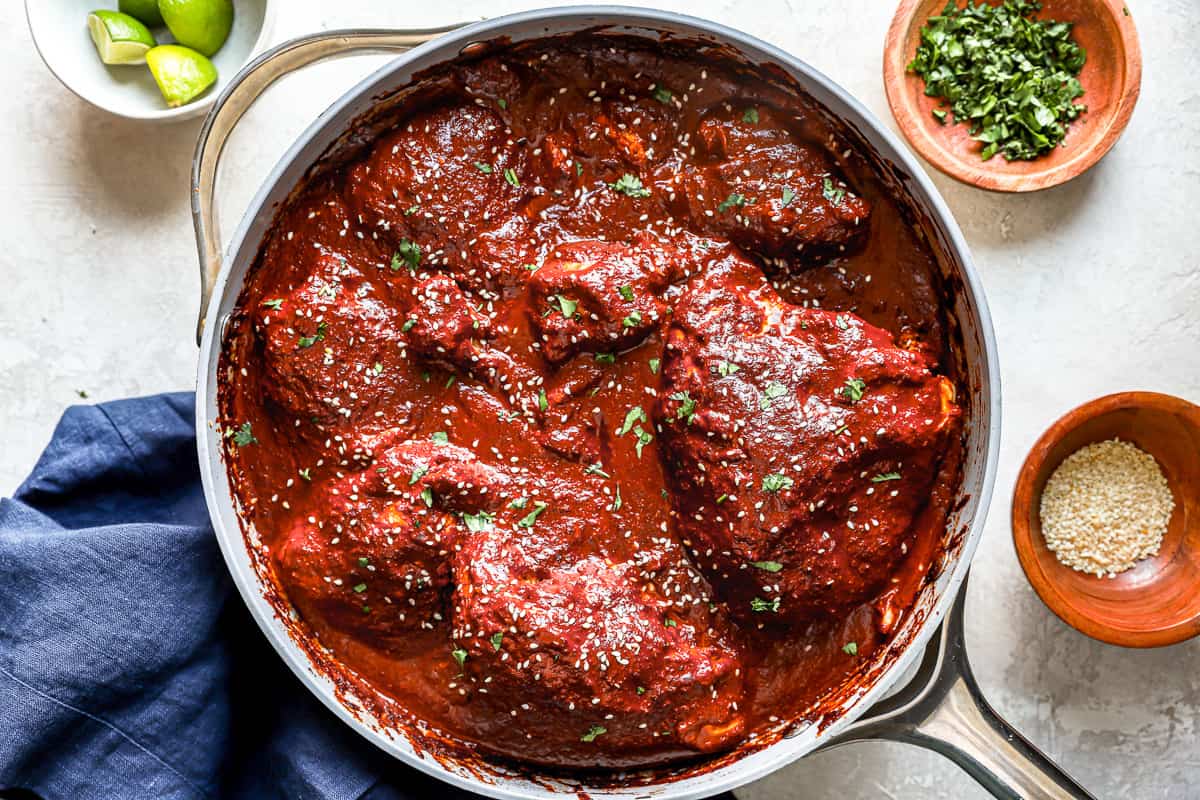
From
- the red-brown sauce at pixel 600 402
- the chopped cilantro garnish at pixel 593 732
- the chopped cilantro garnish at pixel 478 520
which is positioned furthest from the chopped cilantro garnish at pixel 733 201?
the chopped cilantro garnish at pixel 593 732

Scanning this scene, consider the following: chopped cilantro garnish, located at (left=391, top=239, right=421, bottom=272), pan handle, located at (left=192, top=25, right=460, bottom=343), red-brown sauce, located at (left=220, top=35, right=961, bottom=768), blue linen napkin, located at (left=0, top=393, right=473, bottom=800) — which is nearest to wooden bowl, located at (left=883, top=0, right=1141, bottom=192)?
red-brown sauce, located at (left=220, top=35, right=961, bottom=768)

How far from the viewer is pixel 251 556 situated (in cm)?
295

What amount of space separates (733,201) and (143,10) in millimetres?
1984

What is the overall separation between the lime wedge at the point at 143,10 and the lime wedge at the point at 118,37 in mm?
39

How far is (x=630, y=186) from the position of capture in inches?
114

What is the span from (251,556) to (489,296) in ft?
3.20

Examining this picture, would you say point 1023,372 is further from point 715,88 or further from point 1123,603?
point 715,88

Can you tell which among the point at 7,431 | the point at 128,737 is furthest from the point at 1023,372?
the point at 7,431

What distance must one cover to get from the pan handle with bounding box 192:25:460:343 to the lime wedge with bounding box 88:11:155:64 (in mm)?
712

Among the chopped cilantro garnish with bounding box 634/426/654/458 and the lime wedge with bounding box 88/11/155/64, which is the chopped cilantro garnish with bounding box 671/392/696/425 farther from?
the lime wedge with bounding box 88/11/155/64

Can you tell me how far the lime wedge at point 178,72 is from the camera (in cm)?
323

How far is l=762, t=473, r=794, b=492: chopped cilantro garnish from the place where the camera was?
108 inches

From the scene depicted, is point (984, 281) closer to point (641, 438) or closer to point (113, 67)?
point (641, 438)

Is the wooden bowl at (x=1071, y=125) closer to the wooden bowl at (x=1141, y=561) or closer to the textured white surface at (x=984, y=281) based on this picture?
the textured white surface at (x=984, y=281)
